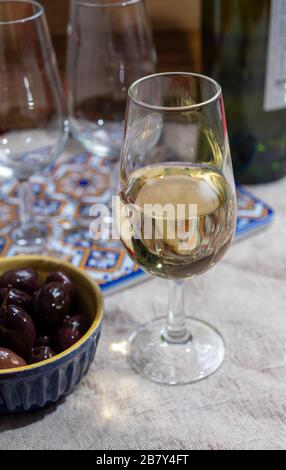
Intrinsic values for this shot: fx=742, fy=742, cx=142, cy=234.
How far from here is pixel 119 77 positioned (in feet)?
2.60

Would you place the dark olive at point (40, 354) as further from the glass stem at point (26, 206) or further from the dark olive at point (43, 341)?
the glass stem at point (26, 206)

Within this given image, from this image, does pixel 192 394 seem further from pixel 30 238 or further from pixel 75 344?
pixel 30 238

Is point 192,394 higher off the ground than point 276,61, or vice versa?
point 276,61


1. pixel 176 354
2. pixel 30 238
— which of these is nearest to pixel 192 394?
pixel 176 354

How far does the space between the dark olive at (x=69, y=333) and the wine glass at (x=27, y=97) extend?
231 millimetres

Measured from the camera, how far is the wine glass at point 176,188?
574mm

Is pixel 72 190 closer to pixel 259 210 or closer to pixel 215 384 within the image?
pixel 259 210

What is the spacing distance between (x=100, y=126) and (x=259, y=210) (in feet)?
0.68

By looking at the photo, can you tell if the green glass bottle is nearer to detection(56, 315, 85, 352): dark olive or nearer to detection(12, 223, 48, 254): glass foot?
detection(12, 223, 48, 254): glass foot

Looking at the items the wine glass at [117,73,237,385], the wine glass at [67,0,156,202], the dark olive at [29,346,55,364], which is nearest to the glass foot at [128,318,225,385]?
the wine glass at [117,73,237,385]

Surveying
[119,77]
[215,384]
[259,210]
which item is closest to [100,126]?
[119,77]

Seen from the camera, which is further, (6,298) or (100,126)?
(100,126)

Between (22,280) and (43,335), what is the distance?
0.18 ft

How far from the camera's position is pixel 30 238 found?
839 millimetres
